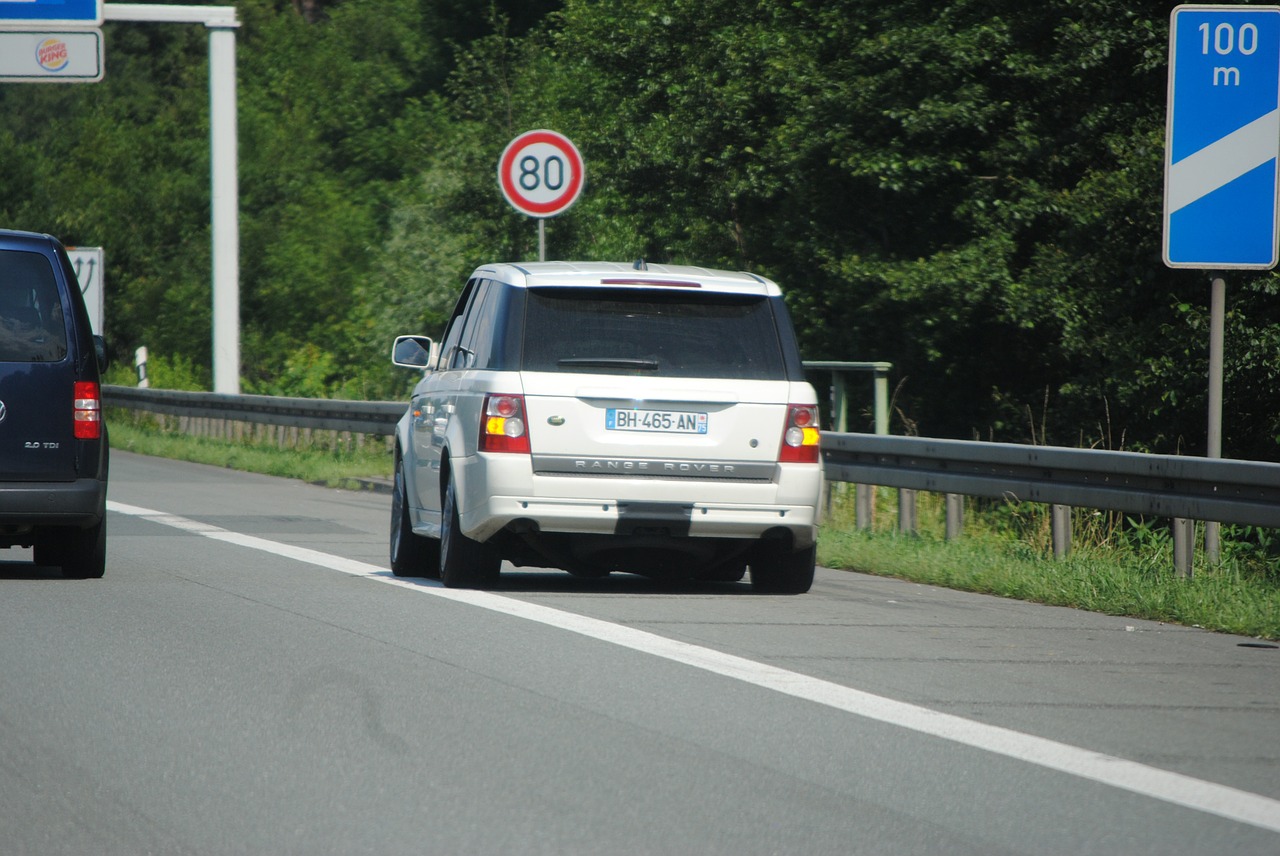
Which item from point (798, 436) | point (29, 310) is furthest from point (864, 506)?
point (29, 310)

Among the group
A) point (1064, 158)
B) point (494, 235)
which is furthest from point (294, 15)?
point (1064, 158)

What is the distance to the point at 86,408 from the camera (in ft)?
37.0

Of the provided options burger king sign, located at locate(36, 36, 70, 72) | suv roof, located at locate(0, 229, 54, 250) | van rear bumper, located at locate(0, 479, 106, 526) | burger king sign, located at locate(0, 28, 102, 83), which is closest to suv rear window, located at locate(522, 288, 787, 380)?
van rear bumper, located at locate(0, 479, 106, 526)

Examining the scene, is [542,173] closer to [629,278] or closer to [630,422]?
[629,278]

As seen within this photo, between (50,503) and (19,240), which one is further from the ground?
(19,240)

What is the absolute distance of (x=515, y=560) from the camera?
11352 mm

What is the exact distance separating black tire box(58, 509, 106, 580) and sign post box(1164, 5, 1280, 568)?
598cm

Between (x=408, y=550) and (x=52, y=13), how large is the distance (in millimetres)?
16194

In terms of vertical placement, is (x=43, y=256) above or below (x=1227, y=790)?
above

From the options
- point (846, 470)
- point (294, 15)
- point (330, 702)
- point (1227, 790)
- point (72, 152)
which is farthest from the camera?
point (294, 15)

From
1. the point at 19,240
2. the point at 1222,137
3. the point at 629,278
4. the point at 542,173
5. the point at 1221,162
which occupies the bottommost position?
the point at 629,278

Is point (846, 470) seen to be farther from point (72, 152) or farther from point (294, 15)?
point (294, 15)

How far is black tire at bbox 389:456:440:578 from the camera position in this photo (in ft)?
39.1

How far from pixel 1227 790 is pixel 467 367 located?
19.7 feet
